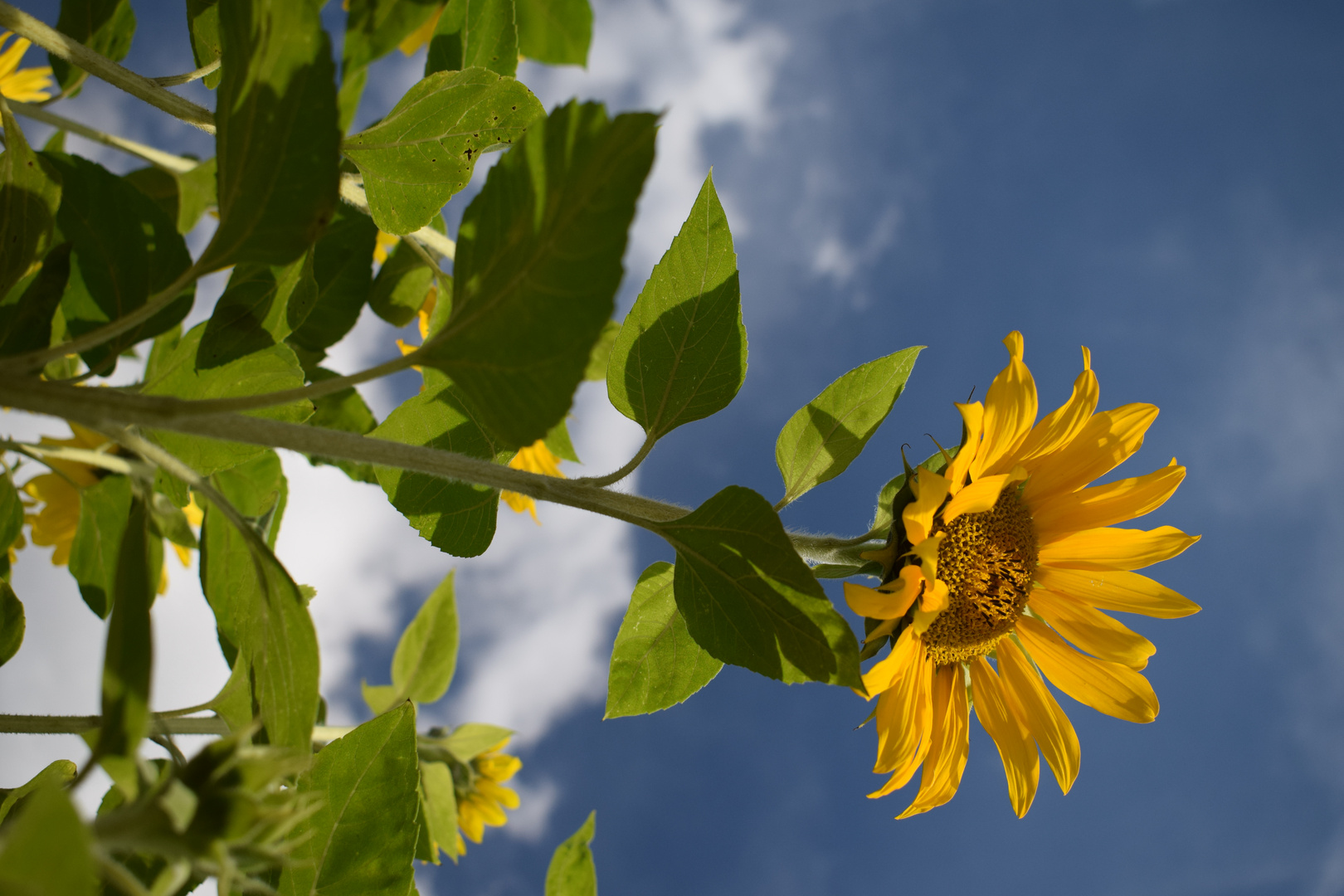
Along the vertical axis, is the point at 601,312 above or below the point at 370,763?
above

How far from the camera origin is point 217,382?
1.07 m

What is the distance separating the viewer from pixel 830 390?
3.84ft

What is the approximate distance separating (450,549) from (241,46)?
28.5 inches

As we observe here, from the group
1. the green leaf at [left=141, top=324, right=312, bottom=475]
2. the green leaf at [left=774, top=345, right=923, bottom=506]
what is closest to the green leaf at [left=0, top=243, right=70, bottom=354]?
the green leaf at [left=141, top=324, right=312, bottom=475]

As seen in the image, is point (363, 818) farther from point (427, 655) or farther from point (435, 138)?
point (427, 655)

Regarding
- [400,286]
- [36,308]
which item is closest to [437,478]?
[36,308]

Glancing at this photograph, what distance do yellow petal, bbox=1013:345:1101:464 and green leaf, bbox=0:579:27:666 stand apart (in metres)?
1.56

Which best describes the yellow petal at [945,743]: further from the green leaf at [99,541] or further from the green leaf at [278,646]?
the green leaf at [99,541]

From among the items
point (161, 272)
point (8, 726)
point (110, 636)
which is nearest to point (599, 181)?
point (110, 636)

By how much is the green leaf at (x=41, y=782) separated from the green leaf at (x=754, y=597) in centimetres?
81

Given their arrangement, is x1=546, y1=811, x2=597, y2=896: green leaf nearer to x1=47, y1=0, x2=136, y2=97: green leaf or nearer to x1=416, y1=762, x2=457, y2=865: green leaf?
x1=416, y1=762, x2=457, y2=865: green leaf

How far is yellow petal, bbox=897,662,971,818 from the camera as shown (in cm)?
129

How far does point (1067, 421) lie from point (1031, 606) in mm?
353

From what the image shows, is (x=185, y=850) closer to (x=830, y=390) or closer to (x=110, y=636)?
(x=110, y=636)
